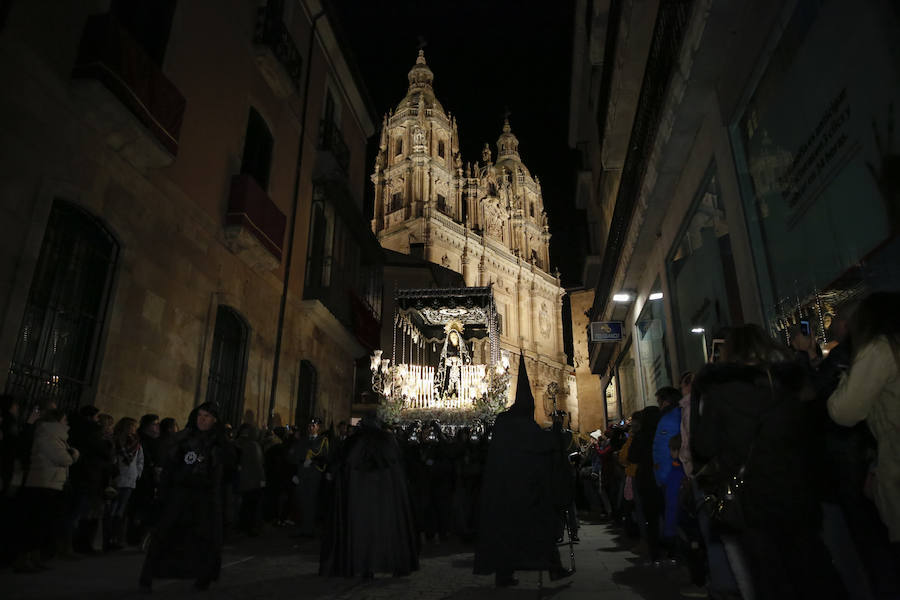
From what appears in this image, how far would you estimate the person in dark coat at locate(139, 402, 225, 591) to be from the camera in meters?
4.50

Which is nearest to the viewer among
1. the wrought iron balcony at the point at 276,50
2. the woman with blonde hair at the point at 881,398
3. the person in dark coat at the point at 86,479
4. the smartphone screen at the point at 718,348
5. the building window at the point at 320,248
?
the woman with blonde hair at the point at 881,398

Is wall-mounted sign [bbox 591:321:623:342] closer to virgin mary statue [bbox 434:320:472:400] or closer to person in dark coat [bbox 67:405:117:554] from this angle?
virgin mary statue [bbox 434:320:472:400]

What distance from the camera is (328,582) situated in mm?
4840

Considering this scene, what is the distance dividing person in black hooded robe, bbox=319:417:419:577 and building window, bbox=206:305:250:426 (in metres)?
6.02

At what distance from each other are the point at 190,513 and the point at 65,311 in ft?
13.4

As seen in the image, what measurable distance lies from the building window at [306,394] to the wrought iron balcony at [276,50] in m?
6.83

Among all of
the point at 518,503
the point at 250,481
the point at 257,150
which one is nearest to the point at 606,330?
the point at 257,150

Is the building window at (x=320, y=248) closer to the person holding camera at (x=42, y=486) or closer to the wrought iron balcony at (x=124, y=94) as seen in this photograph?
the wrought iron balcony at (x=124, y=94)

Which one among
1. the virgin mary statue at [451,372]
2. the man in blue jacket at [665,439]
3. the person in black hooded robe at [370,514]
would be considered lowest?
the person in black hooded robe at [370,514]

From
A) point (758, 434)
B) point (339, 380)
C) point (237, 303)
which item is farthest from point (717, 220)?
point (339, 380)

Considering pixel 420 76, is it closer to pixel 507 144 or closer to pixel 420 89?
pixel 420 89


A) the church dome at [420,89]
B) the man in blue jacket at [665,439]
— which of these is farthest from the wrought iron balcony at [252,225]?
the church dome at [420,89]

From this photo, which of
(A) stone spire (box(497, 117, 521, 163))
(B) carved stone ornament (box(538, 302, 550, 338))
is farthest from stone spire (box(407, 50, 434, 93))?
(B) carved stone ornament (box(538, 302, 550, 338))

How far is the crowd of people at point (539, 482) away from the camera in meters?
2.46
